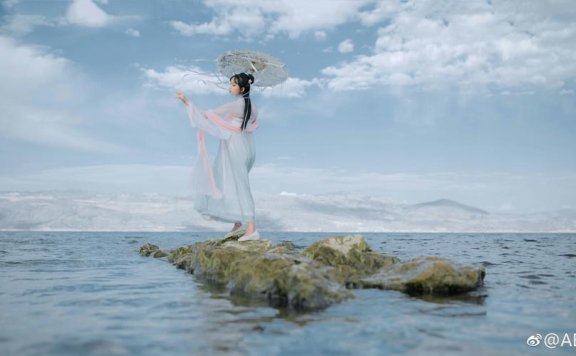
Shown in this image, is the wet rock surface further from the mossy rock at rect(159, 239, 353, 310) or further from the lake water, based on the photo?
the lake water

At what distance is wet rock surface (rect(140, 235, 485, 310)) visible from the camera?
695cm

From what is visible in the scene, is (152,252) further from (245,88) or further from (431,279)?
(431,279)

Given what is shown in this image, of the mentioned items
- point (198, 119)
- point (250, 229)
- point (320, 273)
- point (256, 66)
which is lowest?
point (320, 273)

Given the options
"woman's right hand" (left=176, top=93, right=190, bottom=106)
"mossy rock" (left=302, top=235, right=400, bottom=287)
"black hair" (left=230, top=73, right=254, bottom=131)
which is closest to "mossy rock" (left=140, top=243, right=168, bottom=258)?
→ "black hair" (left=230, top=73, right=254, bottom=131)

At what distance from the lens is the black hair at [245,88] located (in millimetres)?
12414

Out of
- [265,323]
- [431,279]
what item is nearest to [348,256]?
[431,279]

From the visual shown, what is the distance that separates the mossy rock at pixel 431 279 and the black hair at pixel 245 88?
5662 mm

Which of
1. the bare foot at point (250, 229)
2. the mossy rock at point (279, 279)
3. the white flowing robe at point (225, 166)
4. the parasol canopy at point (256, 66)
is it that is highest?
the parasol canopy at point (256, 66)

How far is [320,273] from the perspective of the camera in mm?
7539

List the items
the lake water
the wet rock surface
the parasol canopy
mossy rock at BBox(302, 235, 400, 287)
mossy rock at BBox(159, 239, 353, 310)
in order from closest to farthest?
1. the lake water
2. mossy rock at BBox(159, 239, 353, 310)
3. the wet rock surface
4. mossy rock at BBox(302, 235, 400, 287)
5. the parasol canopy

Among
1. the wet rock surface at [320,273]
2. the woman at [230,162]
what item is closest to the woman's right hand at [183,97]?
the woman at [230,162]

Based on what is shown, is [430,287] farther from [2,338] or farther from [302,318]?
[2,338]

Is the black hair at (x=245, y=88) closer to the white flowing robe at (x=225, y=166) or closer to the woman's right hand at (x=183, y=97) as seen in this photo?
the white flowing robe at (x=225, y=166)

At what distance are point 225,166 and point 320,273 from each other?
6042 millimetres
